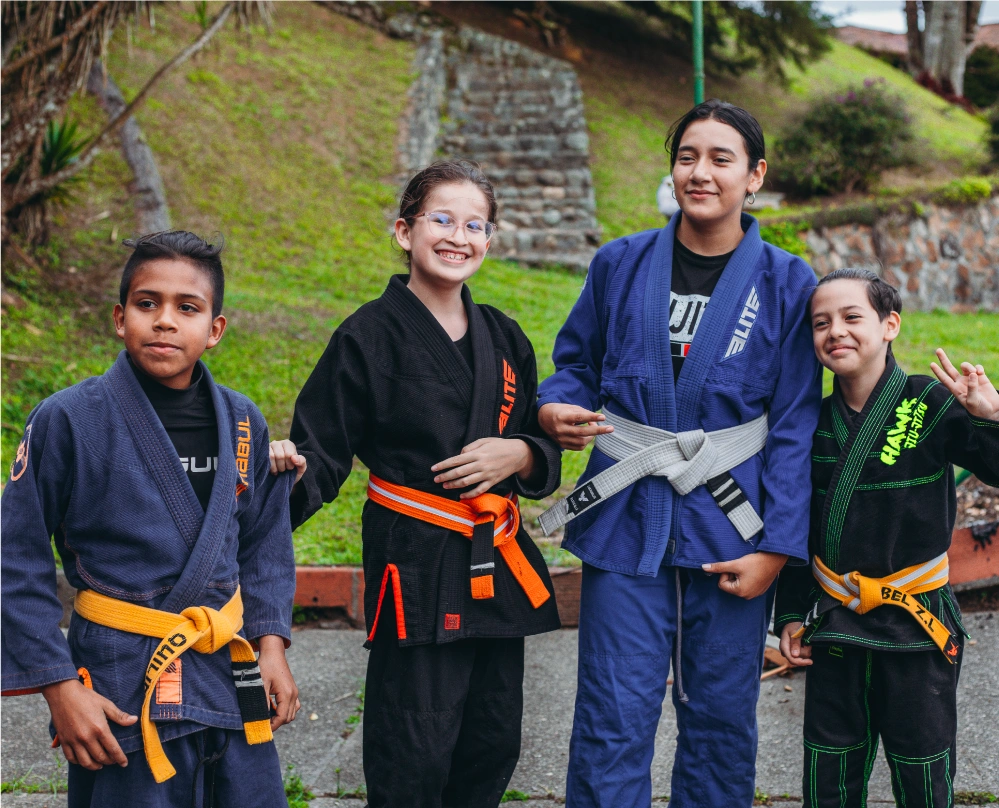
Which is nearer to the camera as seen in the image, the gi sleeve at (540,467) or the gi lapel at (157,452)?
the gi lapel at (157,452)

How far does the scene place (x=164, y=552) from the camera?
1.93 meters

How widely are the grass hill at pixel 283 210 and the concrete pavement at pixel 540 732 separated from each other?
0.89 metres

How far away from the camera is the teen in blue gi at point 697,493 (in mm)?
2312

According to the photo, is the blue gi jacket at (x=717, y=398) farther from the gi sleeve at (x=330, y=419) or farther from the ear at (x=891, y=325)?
the gi sleeve at (x=330, y=419)

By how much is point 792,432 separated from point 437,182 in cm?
107

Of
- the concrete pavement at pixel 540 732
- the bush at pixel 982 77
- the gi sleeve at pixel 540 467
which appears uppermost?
the bush at pixel 982 77

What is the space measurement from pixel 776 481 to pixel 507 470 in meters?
0.65

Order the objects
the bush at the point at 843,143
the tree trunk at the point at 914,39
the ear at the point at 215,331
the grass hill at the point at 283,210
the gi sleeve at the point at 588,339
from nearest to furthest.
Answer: the ear at the point at 215,331
the gi sleeve at the point at 588,339
the grass hill at the point at 283,210
the bush at the point at 843,143
the tree trunk at the point at 914,39

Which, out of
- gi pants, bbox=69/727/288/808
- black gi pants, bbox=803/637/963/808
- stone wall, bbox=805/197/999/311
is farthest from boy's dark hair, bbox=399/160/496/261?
stone wall, bbox=805/197/999/311

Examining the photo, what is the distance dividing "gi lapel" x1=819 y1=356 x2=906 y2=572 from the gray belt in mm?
178

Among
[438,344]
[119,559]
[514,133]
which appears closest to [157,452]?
[119,559]

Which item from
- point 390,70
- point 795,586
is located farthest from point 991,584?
point 390,70

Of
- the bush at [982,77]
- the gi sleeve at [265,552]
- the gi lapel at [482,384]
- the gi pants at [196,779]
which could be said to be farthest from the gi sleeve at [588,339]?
the bush at [982,77]

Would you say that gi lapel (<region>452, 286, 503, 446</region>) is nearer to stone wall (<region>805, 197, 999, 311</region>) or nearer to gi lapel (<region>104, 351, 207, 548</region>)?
gi lapel (<region>104, 351, 207, 548</region>)
